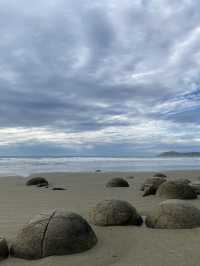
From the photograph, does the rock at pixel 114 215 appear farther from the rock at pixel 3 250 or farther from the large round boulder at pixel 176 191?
the large round boulder at pixel 176 191

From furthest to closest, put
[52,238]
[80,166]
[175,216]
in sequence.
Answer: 1. [80,166]
2. [175,216]
3. [52,238]

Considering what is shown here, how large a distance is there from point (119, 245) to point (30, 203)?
168 inches

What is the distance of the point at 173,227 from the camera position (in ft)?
16.6

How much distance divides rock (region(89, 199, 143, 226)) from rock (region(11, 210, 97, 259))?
1059mm

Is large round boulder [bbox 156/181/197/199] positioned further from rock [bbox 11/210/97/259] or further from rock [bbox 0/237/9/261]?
rock [bbox 0/237/9/261]

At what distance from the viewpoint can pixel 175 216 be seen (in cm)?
510

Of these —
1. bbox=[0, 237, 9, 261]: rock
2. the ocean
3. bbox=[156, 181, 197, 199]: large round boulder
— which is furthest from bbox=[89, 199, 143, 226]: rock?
the ocean

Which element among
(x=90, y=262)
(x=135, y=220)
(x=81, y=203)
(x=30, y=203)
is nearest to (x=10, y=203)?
(x=30, y=203)

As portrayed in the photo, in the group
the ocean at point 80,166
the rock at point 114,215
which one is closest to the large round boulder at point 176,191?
the rock at point 114,215

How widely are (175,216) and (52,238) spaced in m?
1.85

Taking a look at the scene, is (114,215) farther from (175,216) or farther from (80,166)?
(80,166)

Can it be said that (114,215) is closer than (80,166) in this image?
Yes

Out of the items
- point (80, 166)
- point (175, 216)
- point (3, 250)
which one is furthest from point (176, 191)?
point (80, 166)

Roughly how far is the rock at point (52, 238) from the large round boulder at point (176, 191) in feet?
15.0
